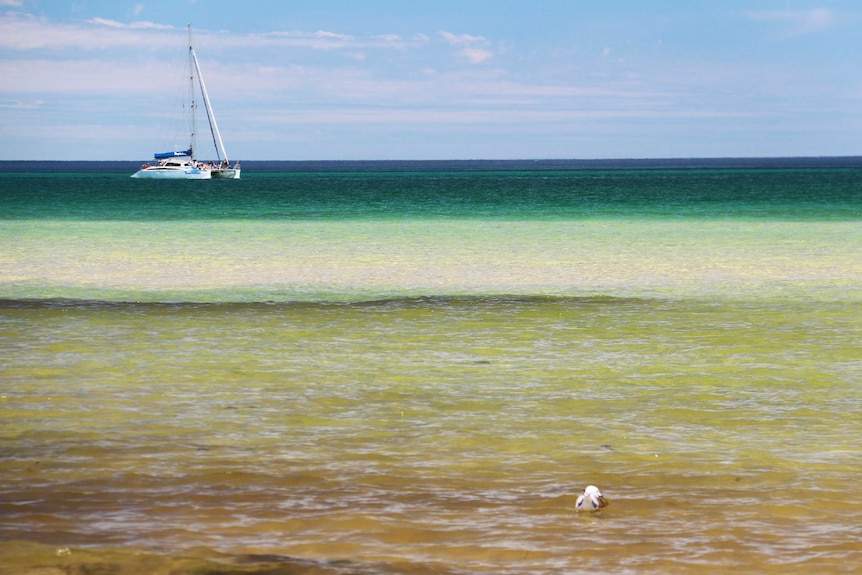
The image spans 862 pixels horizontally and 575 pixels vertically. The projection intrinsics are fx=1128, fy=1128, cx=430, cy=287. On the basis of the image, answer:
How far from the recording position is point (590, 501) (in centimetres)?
592

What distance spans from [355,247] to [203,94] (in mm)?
66281

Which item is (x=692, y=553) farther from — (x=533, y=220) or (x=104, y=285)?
(x=533, y=220)

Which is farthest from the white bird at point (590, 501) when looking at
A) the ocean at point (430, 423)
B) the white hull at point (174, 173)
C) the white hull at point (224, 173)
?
the white hull at point (224, 173)

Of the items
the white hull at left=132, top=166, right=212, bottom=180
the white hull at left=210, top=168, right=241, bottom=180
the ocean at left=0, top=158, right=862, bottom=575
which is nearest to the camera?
the ocean at left=0, top=158, right=862, bottom=575

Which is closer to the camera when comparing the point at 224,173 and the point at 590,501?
the point at 590,501

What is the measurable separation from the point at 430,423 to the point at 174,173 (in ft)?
347

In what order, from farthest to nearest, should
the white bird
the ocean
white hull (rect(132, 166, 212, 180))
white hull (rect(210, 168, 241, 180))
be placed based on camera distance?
1. white hull (rect(210, 168, 241, 180))
2. white hull (rect(132, 166, 212, 180))
3. the white bird
4. the ocean

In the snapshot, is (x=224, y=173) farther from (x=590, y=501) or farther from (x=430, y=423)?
(x=590, y=501)

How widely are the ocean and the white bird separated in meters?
0.08

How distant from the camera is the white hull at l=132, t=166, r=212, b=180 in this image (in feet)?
356

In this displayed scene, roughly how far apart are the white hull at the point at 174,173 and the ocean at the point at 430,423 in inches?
3562

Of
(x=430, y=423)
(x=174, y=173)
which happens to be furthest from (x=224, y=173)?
(x=430, y=423)

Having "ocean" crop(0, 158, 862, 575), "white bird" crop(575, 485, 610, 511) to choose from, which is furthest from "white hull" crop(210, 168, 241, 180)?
"white bird" crop(575, 485, 610, 511)

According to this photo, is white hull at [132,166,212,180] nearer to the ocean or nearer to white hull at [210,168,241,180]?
white hull at [210,168,241,180]
